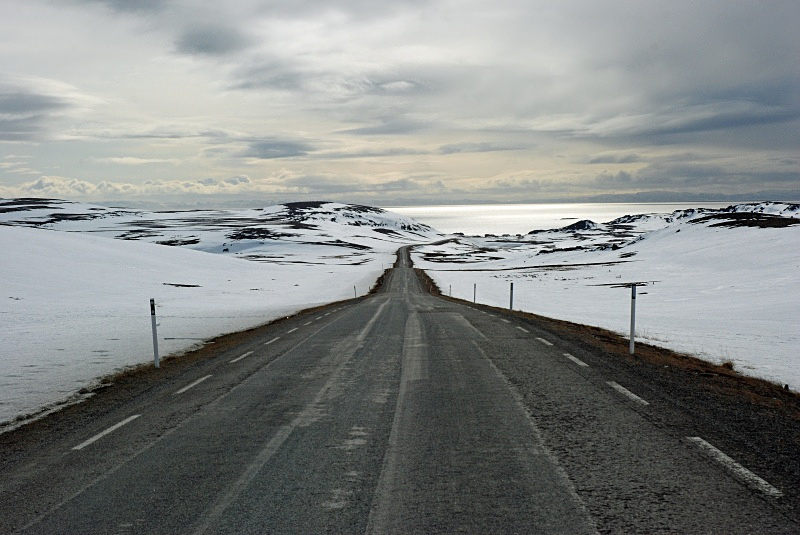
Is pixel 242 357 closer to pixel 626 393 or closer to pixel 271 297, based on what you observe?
pixel 626 393

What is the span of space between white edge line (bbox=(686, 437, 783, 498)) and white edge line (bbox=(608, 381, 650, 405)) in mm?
1633

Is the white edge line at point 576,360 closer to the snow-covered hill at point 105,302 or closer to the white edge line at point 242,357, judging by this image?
the white edge line at point 242,357

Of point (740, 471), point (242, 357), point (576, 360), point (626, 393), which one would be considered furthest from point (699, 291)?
point (740, 471)

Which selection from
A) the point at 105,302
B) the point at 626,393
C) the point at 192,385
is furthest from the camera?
the point at 105,302

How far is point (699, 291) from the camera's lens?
42188 millimetres

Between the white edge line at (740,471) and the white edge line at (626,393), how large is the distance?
163 centimetres

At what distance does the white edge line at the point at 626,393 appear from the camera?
7447mm

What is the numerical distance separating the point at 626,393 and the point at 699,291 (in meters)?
39.8

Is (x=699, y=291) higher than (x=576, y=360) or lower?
lower

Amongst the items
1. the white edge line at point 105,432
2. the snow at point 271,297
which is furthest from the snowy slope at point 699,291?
the white edge line at point 105,432

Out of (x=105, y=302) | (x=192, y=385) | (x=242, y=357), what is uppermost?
(x=192, y=385)

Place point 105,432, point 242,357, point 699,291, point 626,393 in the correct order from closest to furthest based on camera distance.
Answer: point 105,432, point 626,393, point 242,357, point 699,291

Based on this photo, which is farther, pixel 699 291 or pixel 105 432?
pixel 699 291

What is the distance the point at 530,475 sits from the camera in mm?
5020
